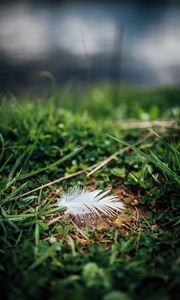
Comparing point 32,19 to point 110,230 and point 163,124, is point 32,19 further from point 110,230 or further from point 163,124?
point 110,230

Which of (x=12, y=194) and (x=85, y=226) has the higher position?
(x=12, y=194)

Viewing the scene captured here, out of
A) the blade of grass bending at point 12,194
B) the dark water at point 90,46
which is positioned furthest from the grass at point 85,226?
the dark water at point 90,46

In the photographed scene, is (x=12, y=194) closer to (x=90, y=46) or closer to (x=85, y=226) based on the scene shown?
(x=85, y=226)

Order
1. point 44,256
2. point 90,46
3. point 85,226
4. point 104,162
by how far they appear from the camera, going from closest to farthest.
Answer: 1. point 44,256
2. point 85,226
3. point 104,162
4. point 90,46

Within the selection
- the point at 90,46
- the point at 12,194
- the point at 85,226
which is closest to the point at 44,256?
the point at 85,226

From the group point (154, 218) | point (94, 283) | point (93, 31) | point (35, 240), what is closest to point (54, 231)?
point (35, 240)
